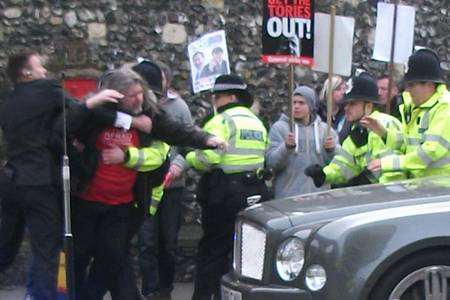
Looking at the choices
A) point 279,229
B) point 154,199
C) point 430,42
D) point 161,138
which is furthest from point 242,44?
point 279,229

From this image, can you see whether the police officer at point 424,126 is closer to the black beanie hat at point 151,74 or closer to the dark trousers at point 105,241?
the black beanie hat at point 151,74

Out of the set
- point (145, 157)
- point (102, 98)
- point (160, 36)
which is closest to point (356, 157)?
point (145, 157)

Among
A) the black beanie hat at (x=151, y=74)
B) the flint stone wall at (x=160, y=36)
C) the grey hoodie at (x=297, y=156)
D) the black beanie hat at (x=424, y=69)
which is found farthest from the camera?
the flint stone wall at (x=160, y=36)

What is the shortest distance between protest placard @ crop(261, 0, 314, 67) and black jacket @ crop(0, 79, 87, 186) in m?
2.02

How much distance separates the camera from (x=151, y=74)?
7973 millimetres

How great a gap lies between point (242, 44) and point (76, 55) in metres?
1.68

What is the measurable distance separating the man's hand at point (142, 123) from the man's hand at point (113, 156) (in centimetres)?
21

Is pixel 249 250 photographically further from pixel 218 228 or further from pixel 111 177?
pixel 218 228

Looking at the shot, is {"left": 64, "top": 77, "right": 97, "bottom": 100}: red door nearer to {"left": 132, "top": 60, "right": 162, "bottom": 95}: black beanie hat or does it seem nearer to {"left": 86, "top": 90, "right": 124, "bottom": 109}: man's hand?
{"left": 132, "top": 60, "right": 162, "bottom": 95}: black beanie hat

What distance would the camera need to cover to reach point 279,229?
5.97 meters

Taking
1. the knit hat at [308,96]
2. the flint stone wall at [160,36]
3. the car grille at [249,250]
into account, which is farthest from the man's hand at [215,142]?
the flint stone wall at [160,36]

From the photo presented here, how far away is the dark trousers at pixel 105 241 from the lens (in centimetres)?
718

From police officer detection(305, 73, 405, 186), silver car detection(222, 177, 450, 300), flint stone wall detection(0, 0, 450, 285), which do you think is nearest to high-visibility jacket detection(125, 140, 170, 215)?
→ police officer detection(305, 73, 405, 186)

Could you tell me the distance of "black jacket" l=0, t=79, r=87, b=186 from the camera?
288 inches
